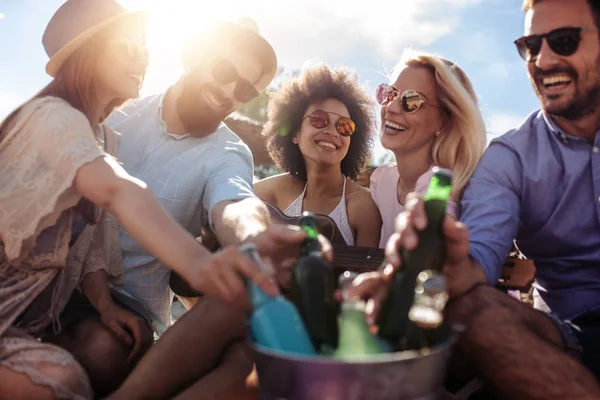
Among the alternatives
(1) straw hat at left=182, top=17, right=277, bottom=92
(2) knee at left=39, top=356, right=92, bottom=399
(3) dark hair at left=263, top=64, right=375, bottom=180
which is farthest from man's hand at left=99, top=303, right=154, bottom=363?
(3) dark hair at left=263, top=64, right=375, bottom=180

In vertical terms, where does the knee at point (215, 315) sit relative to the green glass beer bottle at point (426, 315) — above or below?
below

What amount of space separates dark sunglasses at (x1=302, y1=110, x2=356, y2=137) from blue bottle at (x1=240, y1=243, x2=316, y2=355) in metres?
3.26

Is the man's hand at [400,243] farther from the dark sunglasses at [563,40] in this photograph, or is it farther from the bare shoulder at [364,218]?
the bare shoulder at [364,218]

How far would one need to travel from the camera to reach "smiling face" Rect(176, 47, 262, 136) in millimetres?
3160

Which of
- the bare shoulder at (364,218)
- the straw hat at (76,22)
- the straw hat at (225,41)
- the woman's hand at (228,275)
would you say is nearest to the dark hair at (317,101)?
the bare shoulder at (364,218)

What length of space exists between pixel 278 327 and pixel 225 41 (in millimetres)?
2555

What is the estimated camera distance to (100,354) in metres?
2.19

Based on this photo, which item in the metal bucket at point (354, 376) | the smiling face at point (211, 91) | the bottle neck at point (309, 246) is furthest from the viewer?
the smiling face at point (211, 91)

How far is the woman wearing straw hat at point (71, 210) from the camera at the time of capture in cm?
173

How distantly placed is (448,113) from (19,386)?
2.92 metres

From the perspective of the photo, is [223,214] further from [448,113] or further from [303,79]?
[303,79]

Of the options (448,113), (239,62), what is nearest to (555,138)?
(448,113)

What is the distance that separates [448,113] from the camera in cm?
373

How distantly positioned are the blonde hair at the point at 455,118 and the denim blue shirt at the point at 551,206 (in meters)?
0.71
